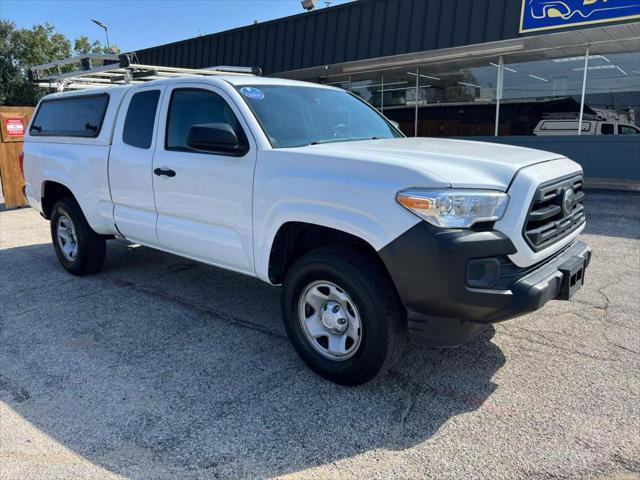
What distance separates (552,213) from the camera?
302 centimetres

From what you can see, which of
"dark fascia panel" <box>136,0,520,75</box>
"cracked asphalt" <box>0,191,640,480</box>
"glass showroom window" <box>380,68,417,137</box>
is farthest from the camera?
"glass showroom window" <box>380,68,417,137</box>

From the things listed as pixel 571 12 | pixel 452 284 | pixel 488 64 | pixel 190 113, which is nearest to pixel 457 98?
pixel 488 64

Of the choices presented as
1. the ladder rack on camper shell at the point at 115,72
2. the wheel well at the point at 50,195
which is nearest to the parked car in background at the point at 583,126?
the ladder rack on camper shell at the point at 115,72

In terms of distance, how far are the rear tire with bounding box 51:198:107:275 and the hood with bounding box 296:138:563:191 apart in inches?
127

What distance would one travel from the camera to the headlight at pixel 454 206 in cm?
264

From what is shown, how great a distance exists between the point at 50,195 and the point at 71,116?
3.46 feet

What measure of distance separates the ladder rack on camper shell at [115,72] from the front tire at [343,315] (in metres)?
2.97

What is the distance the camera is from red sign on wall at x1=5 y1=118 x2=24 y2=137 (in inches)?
410

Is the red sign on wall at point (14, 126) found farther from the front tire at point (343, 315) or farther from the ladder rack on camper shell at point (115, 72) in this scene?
the front tire at point (343, 315)

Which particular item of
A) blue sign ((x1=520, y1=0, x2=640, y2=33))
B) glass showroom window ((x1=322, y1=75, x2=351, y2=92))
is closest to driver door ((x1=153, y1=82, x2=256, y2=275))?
blue sign ((x1=520, y1=0, x2=640, y2=33))

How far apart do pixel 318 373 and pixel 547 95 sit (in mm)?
11149

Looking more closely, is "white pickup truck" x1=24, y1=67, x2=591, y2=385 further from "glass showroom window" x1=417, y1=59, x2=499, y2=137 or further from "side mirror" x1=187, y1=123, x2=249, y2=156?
"glass showroom window" x1=417, y1=59, x2=499, y2=137

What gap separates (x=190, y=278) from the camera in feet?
18.4

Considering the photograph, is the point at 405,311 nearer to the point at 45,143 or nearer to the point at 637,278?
the point at 637,278
